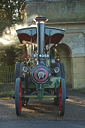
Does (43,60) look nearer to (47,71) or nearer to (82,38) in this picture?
(47,71)

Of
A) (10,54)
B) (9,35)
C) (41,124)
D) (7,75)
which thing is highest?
(9,35)

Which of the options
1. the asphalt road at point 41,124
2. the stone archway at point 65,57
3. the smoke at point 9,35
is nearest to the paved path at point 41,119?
the asphalt road at point 41,124

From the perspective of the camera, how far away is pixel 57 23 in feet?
43.9

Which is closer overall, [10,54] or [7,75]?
[7,75]

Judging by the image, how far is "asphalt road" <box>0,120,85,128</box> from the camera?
5.34 m

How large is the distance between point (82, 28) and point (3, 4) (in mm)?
8135

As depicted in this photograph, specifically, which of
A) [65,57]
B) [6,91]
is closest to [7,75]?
[6,91]

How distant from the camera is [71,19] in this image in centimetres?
1336

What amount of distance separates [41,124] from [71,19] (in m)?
8.85

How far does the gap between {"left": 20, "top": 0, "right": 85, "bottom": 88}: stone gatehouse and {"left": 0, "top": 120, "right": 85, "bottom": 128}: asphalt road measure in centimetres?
825

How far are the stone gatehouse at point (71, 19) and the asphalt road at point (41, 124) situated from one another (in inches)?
325

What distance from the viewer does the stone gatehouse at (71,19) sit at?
13.5 m

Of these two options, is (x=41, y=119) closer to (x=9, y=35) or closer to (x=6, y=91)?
(x=6, y=91)

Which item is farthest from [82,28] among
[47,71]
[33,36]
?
[47,71]
